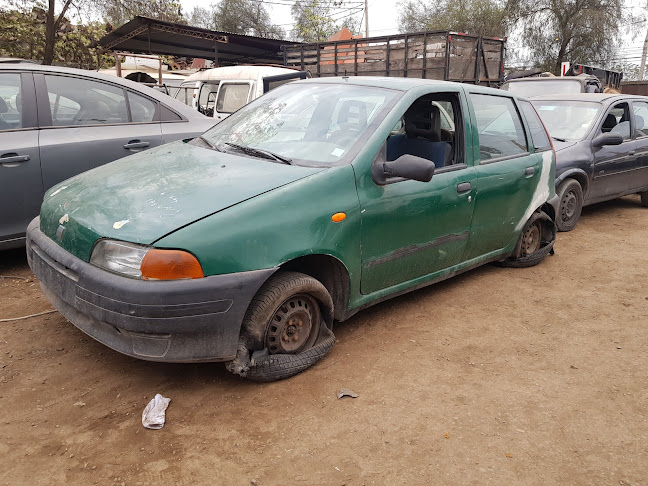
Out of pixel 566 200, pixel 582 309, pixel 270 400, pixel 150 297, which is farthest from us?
pixel 566 200

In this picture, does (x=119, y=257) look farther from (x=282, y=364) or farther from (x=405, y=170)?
(x=405, y=170)

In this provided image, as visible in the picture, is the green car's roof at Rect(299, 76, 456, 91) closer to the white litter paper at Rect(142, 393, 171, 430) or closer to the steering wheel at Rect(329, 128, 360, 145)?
the steering wheel at Rect(329, 128, 360, 145)

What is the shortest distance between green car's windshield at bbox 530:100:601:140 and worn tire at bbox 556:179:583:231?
26.4 inches

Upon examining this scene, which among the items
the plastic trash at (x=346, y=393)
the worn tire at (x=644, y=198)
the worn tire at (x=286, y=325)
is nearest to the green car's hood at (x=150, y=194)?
the worn tire at (x=286, y=325)

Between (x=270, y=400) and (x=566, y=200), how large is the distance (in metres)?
5.02

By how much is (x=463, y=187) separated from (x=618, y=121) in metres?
4.67

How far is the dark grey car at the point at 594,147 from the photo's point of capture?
21.6ft

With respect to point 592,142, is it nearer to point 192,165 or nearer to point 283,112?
point 283,112

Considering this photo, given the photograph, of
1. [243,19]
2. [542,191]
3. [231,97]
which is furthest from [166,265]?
[243,19]

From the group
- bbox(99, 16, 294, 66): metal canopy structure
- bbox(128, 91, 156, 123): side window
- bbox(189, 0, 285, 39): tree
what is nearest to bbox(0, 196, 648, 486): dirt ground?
bbox(128, 91, 156, 123): side window

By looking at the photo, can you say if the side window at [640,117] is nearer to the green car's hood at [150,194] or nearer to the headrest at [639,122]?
the headrest at [639,122]

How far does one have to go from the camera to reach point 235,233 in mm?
2697

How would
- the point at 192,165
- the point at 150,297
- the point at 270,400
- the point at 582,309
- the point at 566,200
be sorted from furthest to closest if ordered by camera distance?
the point at 566,200 → the point at 582,309 → the point at 192,165 → the point at 270,400 → the point at 150,297

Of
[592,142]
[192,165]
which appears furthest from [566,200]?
[192,165]
